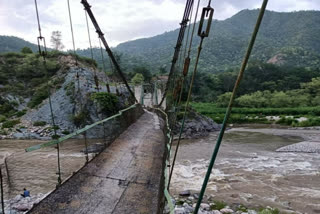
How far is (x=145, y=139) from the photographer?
4438mm

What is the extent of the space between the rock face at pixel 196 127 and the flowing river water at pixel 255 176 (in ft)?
12.8

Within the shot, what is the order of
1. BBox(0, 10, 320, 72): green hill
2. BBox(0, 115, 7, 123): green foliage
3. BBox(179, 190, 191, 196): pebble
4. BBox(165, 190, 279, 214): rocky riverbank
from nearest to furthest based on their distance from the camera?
BBox(165, 190, 279, 214): rocky riverbank → BBox(179, 190, 191, 196): pebble → BBox(0, 115, 7, 123): green foliage → BBox(0, 10, 320, 72): green hill

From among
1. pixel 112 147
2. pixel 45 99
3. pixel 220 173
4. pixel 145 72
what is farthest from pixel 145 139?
pixel 145 72

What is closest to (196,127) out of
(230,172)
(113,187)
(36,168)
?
(230,172)

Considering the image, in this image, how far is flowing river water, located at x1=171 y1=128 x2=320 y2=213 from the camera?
7.12m

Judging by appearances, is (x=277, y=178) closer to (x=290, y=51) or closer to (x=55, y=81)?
(x=55, y=81)

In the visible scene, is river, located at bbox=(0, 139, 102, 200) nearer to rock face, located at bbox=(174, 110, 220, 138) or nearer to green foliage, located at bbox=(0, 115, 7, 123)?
rock face, located at bbox=(174, 110, 220, 138)

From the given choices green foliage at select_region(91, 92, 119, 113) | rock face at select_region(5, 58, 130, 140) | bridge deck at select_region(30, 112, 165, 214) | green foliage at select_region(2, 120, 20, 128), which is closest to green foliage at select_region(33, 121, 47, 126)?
rock face at select_region(5, 58, 130, 140)

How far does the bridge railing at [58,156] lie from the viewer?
2970mm

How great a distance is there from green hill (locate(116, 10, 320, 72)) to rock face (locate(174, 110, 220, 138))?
46.6 m

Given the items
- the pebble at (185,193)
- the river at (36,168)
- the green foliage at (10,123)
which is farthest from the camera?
the green foliage at (10,123)

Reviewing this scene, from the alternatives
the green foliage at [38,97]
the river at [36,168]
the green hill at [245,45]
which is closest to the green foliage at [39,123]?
the green foliage at [38,97]

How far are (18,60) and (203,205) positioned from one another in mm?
27137

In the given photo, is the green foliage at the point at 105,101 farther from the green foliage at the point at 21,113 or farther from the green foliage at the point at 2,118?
the green foliage at the point at 2,118
